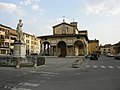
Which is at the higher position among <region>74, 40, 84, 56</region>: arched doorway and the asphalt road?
<region>74, 40, 84, 56</region>: arched doorway

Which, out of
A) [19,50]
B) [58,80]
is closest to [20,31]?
[19,50]

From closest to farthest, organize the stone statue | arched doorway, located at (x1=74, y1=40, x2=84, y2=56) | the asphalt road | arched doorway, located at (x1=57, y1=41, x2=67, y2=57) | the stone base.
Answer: the asphalt road < the stone base < the stone statue < arched doorway, located at (x1=74, y1=40, x2=84, y2=56) < arched doorway, located at (x1=57, y1=41, x2=67, y2=57)

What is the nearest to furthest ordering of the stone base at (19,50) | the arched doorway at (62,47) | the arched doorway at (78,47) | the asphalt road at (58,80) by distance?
the asphalt road at (58,80)
the stone base at (19,50)
the arched doorway at (78,47)
the arched doorway at (62,47)

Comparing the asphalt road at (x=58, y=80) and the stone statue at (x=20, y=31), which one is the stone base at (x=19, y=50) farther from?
the asphalt road at (x=58, y=80)

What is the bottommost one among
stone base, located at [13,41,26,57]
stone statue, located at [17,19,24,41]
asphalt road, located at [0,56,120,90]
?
asphalt road, located at [0,56,120,90]

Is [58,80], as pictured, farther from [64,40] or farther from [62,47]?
[62,47]

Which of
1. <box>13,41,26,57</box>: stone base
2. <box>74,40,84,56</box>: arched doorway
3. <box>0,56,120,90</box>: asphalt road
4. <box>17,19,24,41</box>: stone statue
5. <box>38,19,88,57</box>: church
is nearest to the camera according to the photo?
<box>0,56,120,90</box>: asphalt road

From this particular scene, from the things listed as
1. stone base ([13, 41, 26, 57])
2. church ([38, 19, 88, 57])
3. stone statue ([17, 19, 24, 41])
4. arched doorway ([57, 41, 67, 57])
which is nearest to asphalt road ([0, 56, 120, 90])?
stone base ([13, 41, 26, 57])

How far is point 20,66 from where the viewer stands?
23812mm

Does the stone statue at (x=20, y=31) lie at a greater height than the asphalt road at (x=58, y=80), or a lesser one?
greater

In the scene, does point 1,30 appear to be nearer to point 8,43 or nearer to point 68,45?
point 8,43

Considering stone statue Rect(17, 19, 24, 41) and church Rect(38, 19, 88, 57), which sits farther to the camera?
church Rect(38, 19, 88, 57)

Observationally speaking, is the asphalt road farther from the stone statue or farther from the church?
the church

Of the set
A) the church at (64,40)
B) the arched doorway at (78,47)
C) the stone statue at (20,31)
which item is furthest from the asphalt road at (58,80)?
the arched doorway at (78,47)
